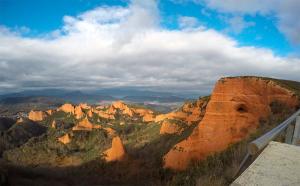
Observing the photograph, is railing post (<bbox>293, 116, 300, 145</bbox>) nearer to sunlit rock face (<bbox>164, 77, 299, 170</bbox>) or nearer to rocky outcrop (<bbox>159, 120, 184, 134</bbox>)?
sunlit rock face (<bbox>164, 77, 299, 170</bbox>)

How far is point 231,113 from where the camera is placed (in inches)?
1572

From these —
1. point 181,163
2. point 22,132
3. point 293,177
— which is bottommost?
point 22,132

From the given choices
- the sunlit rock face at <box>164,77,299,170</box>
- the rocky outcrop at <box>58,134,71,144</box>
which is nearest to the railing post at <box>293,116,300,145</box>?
the sunlit rock face at <box>164,77,299,170</box>

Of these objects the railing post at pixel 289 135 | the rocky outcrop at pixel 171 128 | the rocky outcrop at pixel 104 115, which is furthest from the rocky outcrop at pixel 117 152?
the rocky outcrop at pixel 104 115

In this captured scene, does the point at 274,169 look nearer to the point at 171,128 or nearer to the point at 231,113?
the point at 231,113

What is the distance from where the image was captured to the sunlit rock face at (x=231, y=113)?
120 ft

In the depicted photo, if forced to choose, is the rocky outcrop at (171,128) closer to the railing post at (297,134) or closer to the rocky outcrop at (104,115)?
the railing post at (297,134)

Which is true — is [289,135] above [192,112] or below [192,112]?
above

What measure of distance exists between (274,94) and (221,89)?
7.29 m

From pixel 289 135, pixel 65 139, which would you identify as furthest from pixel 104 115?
pixel 289 135

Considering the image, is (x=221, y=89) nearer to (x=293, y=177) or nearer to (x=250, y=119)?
(x=250, y=119)

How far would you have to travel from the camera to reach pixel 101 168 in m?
72.2

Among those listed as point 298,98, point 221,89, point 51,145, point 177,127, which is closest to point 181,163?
point 221,89

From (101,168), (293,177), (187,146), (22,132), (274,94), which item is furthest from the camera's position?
(22,132)
